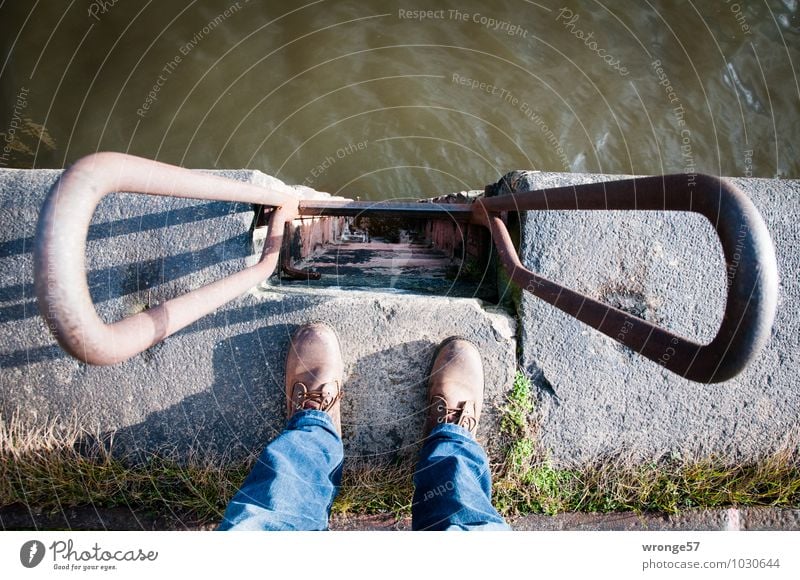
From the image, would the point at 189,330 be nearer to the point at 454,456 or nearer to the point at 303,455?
the point at 303,455

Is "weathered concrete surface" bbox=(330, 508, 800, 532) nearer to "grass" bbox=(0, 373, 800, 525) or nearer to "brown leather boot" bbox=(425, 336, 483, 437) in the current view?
"grass" bbox=(0, 373, 800, 525)

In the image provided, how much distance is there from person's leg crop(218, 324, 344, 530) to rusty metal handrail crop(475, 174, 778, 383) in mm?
1021

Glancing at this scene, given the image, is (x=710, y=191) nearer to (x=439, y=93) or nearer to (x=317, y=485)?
(x=317, y=485)

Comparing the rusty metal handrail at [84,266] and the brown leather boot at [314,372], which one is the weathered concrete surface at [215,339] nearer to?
the brown leather boot at [314,372]

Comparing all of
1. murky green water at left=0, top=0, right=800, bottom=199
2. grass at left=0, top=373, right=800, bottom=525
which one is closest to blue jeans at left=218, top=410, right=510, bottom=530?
grass at left=0, top=373, right=800, bottom=525

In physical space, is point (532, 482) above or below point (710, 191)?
below

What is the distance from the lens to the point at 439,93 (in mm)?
5148

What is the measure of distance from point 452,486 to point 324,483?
44cm

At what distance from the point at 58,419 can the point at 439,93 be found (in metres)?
4.71

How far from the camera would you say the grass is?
1814 millimetres

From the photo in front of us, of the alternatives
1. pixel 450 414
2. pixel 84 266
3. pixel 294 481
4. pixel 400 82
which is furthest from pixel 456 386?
pixel 400 82

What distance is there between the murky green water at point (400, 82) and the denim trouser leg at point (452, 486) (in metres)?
4.27
